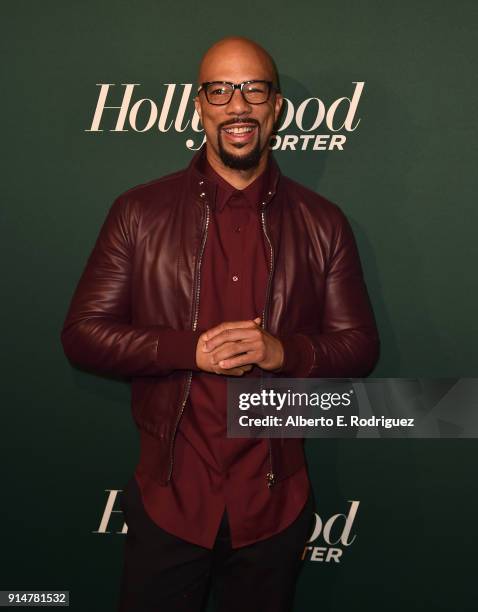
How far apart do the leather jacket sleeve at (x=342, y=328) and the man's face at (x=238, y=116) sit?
0.37 m

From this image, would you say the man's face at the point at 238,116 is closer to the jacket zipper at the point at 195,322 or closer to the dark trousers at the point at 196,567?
A: the jacket zipper at the point at 195,322

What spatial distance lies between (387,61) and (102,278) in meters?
1.19

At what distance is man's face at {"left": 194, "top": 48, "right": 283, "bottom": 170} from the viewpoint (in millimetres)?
2059

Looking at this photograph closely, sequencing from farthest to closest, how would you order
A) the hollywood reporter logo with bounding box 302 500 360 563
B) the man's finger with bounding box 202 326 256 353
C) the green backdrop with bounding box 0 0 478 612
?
the hollywood reporter logo with bounding box 302 500 360 563 < the green backdrop with bounding box 0 0 478 612 < the man's finger with bounding box 202 326 256 353

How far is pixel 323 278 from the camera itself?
2.22 metres

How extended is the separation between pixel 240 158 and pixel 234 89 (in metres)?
0.19

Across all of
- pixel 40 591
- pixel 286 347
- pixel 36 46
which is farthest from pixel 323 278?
pixel 40 591

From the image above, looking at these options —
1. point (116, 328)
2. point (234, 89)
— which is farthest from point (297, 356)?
point (234, 89)

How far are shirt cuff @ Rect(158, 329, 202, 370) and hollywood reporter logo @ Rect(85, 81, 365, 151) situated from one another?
809 millimetres

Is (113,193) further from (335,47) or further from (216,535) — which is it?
(216,535)

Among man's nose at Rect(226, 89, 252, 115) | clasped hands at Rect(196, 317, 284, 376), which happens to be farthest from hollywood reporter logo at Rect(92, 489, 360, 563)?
man's nose at Rect(226, 89, 252, 115)

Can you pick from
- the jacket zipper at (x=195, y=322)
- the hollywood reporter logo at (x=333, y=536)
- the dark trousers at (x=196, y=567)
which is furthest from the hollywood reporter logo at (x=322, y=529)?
the jacket zipper at (x=195, y=322)

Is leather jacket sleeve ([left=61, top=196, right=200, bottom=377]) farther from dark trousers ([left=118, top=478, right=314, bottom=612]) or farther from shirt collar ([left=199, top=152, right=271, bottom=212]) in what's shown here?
dark trousers ([left=118, top=478, right=314, bottom=612])

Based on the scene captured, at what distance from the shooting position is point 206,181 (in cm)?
213
